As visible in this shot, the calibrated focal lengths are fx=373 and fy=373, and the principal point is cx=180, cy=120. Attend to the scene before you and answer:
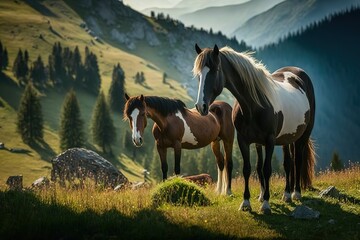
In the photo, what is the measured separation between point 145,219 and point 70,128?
102 metres

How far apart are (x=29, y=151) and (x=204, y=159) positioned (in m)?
50.0

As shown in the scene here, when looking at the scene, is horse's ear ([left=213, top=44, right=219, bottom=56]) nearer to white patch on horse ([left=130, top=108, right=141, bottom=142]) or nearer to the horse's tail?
white patch on horse ([left=130, top=108, right=141, bottom=142])

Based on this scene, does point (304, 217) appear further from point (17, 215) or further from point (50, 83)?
point (50, 83)

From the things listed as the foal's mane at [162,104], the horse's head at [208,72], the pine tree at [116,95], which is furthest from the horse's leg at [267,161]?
the pine tree at [116,95]

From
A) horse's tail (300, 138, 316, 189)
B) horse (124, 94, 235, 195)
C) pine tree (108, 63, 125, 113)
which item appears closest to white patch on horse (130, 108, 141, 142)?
horse (124, 94, 235, 195)

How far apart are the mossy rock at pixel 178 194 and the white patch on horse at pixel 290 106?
3.08 meters

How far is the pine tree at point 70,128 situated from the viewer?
105 meters

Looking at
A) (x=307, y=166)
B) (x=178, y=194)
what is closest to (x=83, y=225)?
(x=178, y=194)

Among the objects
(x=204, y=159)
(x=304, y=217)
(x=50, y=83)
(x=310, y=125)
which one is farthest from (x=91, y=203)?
(x=50, y=83)

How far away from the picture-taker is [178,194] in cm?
1154

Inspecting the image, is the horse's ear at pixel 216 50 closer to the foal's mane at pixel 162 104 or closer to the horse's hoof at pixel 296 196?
the foal's mane at pixel 162 104

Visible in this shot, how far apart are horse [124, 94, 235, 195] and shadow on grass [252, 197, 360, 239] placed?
4.32 m

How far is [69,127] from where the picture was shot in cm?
10644

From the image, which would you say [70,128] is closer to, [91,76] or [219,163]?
[91,76]
